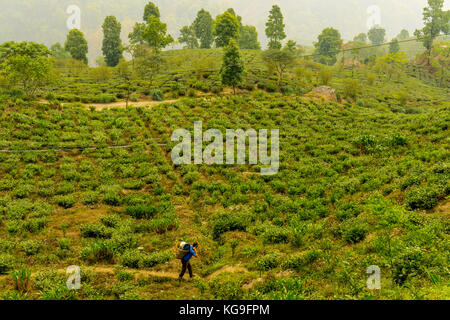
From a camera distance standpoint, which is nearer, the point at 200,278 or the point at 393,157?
the point at 200,278

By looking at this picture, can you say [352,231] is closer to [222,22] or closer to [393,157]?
[393,157]

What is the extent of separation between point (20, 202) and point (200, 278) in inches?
443

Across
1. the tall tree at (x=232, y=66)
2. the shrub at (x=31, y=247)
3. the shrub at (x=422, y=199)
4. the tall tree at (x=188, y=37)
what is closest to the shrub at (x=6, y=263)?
the shrub at (x=31, y=247)

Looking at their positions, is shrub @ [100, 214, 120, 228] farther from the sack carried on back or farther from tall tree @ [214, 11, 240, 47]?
tall tree @ [214, 11, 240, 47]

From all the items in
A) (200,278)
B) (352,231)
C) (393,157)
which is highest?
(393,157)

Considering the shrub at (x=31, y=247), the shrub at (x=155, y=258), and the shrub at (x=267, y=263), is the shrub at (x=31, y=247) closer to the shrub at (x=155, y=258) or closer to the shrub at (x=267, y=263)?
the shrub at (x=155, y=258)

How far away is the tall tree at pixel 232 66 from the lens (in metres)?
37.2

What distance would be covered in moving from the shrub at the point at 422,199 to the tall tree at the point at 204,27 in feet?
297

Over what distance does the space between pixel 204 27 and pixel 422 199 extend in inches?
3662

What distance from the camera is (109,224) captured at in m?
13.2

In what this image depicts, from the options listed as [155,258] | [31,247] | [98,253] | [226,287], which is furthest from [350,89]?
[31,247]

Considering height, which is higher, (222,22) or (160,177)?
(222,22)
